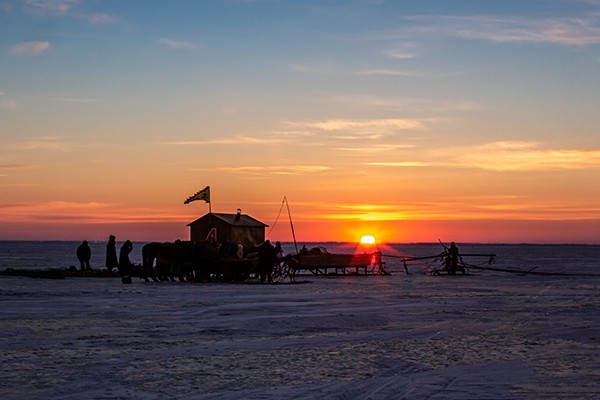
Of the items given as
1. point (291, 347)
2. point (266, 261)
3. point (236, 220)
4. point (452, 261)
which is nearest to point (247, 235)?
point (236, 220)

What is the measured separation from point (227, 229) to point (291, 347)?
2667 cm

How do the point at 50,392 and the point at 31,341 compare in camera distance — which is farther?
the point at 31,341

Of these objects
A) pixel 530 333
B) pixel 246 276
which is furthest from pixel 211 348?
pixel 246 276

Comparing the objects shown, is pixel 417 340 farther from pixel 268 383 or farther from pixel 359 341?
pixel 268 383

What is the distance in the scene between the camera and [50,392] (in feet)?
33.6

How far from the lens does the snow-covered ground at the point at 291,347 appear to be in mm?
10719

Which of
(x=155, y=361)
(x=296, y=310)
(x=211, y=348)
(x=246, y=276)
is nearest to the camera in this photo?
(x=155, y=361)

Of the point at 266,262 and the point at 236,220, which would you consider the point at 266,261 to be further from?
the point at 236,220

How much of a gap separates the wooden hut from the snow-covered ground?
15.3 m

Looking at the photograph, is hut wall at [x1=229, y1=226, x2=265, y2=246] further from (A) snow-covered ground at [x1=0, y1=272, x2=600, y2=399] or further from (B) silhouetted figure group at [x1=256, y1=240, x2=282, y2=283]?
(A) snow-covered ground at [x1=0, y1=272, x2=600, y2=399]

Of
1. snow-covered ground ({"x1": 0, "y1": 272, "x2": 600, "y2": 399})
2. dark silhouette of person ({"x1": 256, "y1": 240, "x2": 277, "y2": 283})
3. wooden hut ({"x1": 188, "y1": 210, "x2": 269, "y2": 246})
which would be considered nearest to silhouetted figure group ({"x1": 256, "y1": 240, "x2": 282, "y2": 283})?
dark silhouette of person ({"x1": 256, "y1": 240, "x2": 277, "y2": 283})

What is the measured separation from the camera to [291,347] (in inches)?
568

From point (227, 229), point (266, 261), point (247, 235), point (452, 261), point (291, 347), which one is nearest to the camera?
point (291, 347)

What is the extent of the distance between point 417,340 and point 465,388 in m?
4.83
